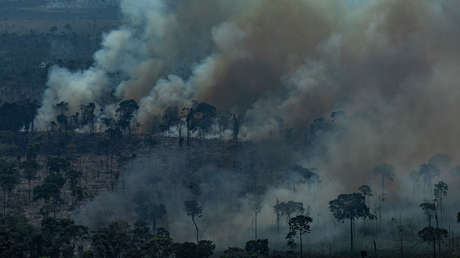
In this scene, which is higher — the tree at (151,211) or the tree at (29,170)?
the tree at (29,170)

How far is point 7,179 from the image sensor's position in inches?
4798

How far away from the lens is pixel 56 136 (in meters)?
151

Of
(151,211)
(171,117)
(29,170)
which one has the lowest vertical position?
(151,211)

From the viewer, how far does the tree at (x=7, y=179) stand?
121875mm

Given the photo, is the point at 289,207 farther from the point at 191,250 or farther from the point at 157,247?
the point at 157,247

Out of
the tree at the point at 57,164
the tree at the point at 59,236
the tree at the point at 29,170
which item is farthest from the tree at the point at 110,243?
the tree at the point at 57,164

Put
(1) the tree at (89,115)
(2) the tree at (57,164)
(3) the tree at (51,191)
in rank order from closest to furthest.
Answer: (3) the tree at (51,191)
(2) the tree at (57,164)
(1) the tree at (89,115)

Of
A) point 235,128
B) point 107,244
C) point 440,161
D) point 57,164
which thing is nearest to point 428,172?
point 440,161

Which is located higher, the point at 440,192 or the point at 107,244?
the point at 440,192

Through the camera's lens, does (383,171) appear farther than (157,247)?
Yes

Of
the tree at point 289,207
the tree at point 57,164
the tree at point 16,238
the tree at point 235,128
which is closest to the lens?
the tree at point 16,238

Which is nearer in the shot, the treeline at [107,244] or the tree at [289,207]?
the treeline at [107,244]

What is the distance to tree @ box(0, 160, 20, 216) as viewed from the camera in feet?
400

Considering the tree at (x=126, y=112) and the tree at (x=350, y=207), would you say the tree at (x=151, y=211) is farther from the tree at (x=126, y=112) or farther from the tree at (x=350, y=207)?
the tree at (x=126, y=112)
